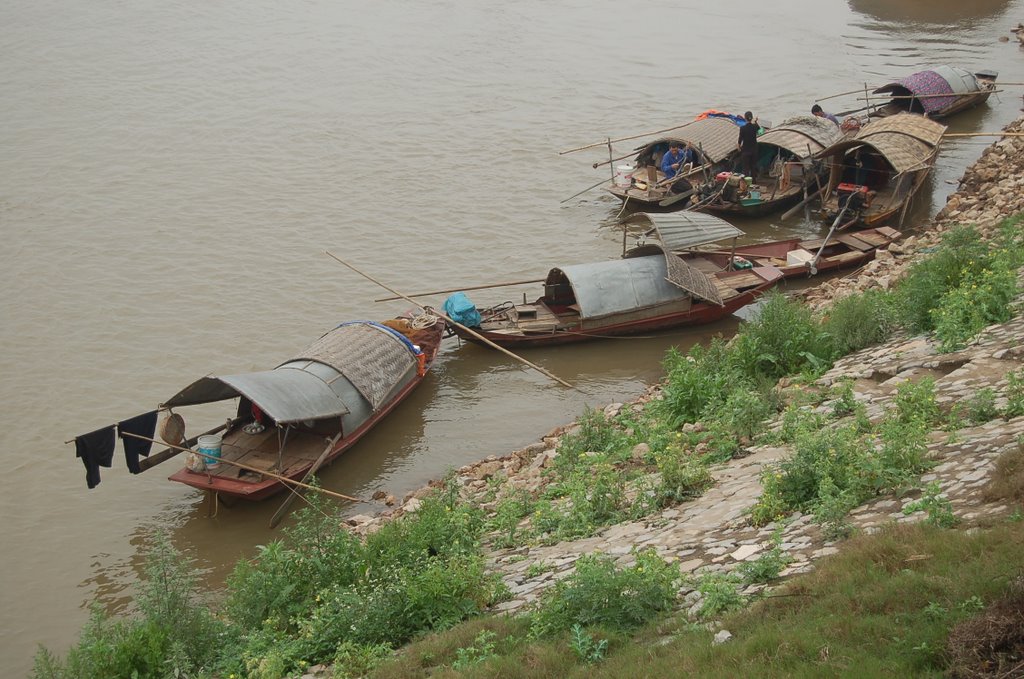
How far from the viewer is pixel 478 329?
620 inches

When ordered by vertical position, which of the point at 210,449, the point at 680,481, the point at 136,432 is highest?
the point at 680,481

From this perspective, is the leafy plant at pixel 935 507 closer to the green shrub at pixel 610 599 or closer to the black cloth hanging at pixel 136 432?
the green shrub at pixel 610 599

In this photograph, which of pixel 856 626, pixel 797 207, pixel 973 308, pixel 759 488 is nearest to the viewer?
pixel 856 626

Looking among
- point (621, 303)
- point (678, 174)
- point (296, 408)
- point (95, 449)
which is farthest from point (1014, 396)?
point (678, 174)

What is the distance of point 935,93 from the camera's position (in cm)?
2481

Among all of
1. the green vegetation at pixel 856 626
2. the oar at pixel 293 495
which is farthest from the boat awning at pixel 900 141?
the green vegetation at pixel 856 626

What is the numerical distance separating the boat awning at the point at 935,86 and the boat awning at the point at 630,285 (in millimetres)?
12615

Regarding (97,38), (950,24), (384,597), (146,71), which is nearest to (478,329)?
(384,597)

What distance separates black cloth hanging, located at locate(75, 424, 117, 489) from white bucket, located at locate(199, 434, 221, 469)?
1.11 metres

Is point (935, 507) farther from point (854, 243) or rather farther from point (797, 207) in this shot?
point (797, 207)

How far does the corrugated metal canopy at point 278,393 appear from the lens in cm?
1173

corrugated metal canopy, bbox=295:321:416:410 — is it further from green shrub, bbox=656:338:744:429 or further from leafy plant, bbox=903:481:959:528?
leafy plant, bbox=903:481:959:528

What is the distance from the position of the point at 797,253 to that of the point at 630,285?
13.5 ft

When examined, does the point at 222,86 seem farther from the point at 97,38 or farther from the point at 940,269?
the point at 940,269
